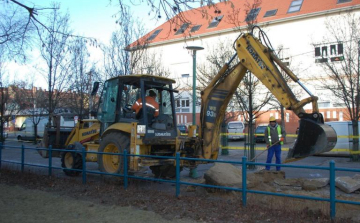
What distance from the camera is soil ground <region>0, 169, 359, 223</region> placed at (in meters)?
6.03

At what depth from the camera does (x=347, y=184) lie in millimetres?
8109

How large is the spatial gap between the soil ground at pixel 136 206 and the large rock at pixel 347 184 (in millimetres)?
1478

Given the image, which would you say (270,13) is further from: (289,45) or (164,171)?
(164,171)

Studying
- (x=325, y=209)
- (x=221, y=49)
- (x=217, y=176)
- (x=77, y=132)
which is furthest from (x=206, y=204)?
(x=221, y=49)

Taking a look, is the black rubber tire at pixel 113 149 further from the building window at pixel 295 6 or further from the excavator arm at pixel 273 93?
the building window at pixel 295 6

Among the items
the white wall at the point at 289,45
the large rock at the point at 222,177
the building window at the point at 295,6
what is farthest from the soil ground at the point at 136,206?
the building window at the point at 295,6

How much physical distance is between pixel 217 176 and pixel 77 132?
538cm

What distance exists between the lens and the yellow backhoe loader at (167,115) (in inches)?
319

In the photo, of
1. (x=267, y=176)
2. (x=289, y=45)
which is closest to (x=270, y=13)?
(x=289, y=45)

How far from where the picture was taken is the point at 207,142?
9.25 m

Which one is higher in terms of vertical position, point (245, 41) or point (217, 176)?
point (245, 41)

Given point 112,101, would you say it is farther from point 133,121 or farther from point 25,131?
point 25,131

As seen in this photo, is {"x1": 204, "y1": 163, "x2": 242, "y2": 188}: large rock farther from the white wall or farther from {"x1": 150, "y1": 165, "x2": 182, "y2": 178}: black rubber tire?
the white wall

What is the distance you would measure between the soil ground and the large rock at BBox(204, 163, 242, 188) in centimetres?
25
